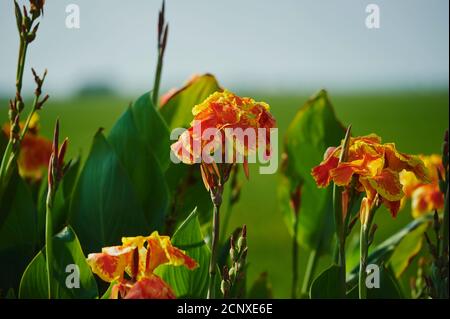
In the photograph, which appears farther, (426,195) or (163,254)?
Result: (426,195)

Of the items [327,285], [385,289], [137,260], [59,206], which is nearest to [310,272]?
[385,289]

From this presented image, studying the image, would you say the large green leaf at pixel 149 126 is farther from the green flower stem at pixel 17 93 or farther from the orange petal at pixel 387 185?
the orange petal at pixel 387 185

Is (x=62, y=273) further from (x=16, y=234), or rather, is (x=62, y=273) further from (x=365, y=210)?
(x=365, y=210)

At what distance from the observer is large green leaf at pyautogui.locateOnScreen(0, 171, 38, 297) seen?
90 centimetres

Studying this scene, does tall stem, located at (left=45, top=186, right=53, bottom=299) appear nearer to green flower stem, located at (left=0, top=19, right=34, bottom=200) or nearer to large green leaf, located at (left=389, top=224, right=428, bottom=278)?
green flower stem, located at (left=0, top=19, right=34, bottom=200)

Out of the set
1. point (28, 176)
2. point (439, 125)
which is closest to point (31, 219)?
point (28, 176)

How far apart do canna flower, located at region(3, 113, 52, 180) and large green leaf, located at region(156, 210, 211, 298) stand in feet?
1.52

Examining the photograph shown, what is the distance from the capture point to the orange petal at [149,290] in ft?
1.89

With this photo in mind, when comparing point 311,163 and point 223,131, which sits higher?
point 223,131

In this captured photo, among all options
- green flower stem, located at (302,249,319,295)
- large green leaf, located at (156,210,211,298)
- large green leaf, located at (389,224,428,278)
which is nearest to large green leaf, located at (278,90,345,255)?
green flower stem, located at (302,249,319,295)

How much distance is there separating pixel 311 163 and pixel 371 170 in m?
0.45

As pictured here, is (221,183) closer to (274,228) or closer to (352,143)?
(352,143)

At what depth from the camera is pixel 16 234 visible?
921mm

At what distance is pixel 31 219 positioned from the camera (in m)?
0.94
